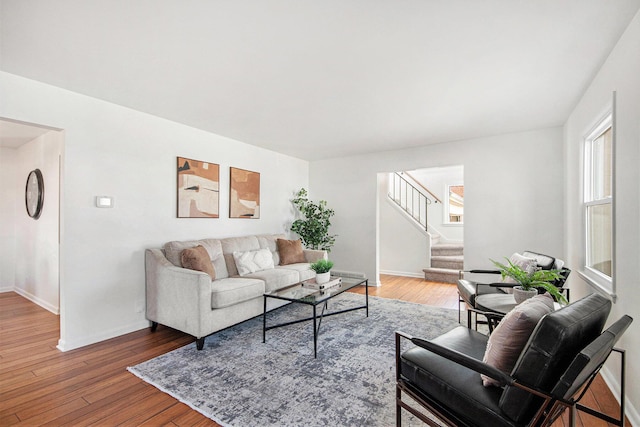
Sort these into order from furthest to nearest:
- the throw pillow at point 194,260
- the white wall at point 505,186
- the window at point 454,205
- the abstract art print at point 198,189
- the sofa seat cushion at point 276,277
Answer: the window at point 454,205
the white wall at point 505,186
the abstract art print at point 198,189
the sofa seat cushion at point 276,277
the throw pillow at point 194,260

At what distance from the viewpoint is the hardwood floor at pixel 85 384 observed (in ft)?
6.10

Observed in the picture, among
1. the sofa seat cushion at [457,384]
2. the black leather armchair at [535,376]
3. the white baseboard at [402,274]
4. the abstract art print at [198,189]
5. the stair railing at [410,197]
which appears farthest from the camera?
the stair railing at [410,197]

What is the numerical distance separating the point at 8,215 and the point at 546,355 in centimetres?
705

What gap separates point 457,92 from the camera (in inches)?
112

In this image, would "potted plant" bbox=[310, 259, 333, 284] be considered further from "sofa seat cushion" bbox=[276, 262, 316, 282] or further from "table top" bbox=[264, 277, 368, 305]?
"sofa seat cushion" bbox=[276, 262, 316, 282]

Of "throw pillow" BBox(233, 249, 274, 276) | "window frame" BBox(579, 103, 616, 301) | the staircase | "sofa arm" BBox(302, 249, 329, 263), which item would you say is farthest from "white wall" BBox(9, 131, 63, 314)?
the staircase

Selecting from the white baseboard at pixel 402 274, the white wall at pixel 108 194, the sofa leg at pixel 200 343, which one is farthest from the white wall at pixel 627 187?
the white wall at pixel 108 194

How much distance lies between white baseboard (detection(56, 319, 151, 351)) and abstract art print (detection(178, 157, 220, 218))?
130 centimetres

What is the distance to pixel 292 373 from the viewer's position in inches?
92.7

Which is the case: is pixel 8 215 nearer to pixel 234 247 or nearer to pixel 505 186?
pixel 234 247

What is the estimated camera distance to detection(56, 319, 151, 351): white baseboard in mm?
2801

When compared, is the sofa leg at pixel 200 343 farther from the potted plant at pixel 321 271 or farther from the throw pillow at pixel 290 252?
the throw pillow at pixel 290 252

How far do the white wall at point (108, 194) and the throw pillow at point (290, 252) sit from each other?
1.26 metres

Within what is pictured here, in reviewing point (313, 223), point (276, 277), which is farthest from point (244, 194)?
point (276, 277)
